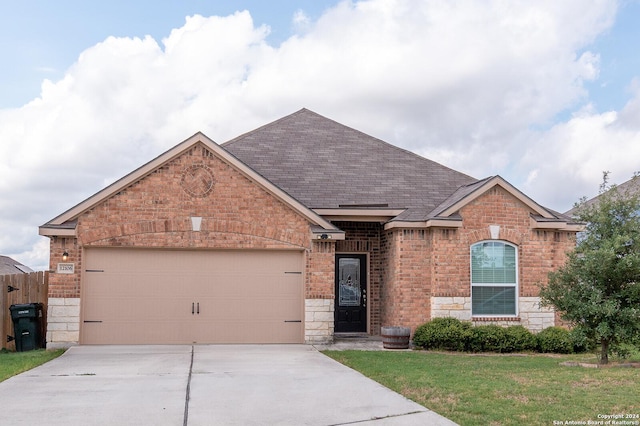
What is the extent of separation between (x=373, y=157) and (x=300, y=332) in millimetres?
6730

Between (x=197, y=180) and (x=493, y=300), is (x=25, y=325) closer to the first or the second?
(x=197, y=180)

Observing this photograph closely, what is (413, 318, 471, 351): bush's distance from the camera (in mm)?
16109

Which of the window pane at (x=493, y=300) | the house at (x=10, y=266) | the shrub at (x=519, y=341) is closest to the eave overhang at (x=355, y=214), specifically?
the window pane at (x=493, y=300)

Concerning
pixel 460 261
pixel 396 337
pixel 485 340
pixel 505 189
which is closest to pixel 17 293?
pixel 396 337

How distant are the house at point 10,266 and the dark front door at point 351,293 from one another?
16.8 meters

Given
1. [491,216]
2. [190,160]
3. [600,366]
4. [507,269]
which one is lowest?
[600,366]

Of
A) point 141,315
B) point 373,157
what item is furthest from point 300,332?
point 373,157

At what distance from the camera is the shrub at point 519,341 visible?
16312 millimetres

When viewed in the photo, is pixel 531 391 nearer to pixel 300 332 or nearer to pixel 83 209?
pixel 300 332

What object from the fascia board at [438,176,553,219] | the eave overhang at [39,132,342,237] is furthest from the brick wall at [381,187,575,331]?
the eave overhang at [39,132,342,237]

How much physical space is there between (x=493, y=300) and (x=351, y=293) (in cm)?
413

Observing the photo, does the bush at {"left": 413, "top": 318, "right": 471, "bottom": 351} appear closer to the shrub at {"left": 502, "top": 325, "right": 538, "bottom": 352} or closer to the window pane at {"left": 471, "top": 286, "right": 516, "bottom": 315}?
the window pane at {"left": 471, "top": 286, "right": 516, "bottom": 315}

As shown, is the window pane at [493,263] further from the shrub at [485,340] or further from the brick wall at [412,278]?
the shrub at [485,340]

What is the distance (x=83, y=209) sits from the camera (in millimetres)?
16031
